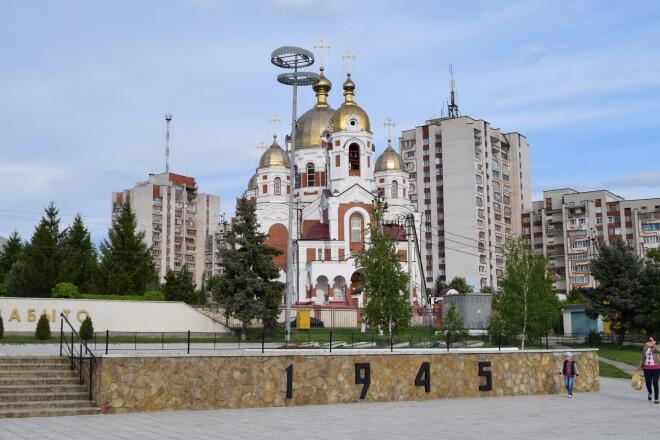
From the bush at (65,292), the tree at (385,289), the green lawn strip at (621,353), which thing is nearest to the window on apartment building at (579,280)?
the green lawn strip at (621,353)

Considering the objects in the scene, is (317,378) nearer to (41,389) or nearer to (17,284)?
(41,389)

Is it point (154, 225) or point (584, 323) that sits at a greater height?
point (154, 225)

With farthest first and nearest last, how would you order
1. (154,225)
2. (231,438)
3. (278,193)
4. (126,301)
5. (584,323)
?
(154,225) → (278,193) → (584,323) → (126,301) → (231,438)

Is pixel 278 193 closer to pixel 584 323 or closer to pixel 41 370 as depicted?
pixel 584 323

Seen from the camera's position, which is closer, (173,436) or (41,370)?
(173,436)

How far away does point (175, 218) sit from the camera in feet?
384

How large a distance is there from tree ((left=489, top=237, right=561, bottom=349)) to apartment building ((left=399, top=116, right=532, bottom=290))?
52.1 meters

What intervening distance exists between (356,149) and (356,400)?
4668cm

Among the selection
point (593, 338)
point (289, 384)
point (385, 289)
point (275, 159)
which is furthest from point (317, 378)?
point (275, 159)

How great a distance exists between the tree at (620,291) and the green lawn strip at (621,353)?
863 millimetres

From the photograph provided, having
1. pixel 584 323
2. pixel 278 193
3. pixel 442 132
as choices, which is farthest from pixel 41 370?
pixel 442 132

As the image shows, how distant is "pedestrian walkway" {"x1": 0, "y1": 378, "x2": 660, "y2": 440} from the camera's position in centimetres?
1135

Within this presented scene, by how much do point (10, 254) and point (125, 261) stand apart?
12.7 metres

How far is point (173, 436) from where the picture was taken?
11031mm
